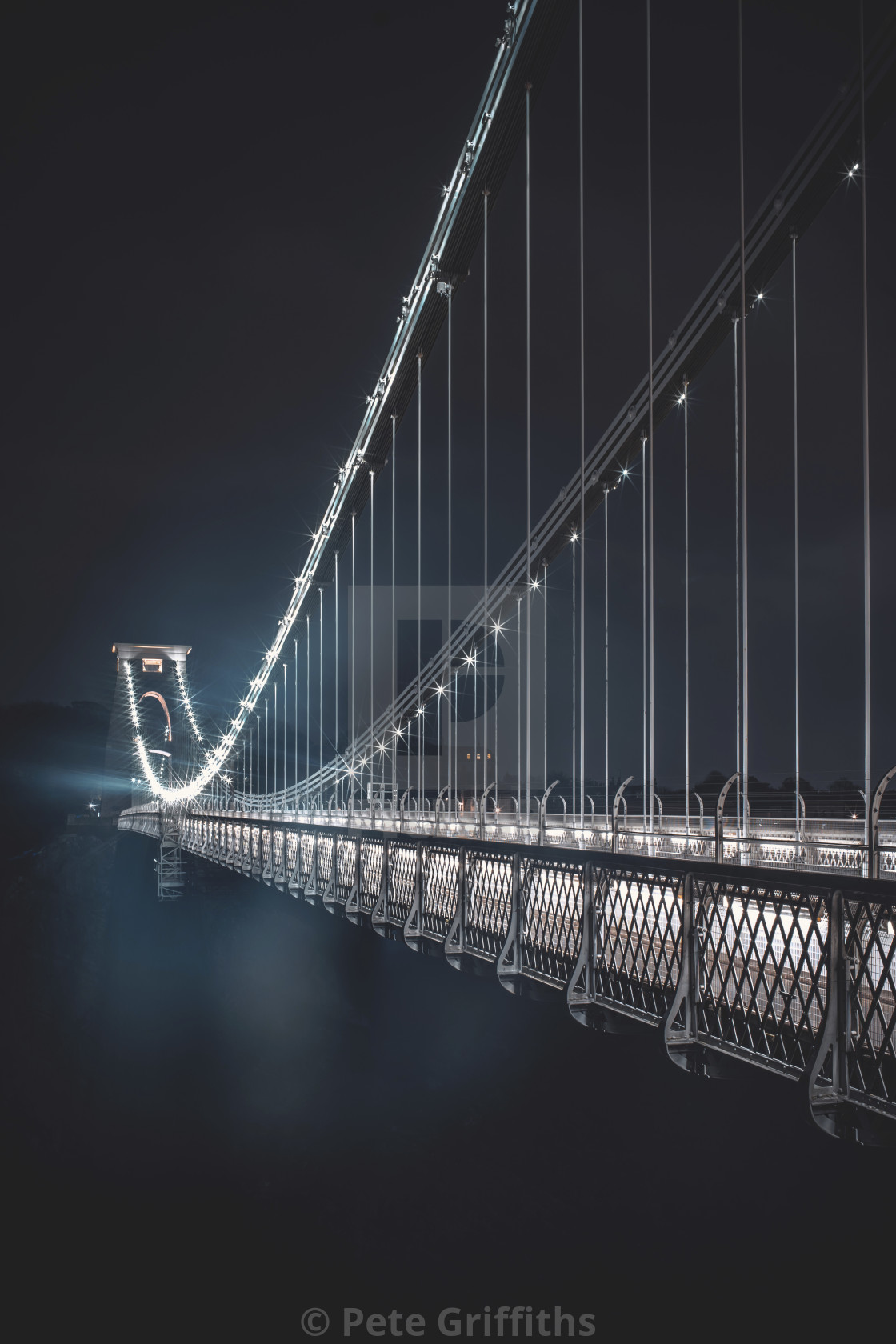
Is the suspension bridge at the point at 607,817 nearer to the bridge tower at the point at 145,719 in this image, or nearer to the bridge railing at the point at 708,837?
the bridge railing at the point at 708,837

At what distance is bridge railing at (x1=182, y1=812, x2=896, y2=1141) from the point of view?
3.86 m

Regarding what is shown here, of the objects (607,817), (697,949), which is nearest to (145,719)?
(607,817)

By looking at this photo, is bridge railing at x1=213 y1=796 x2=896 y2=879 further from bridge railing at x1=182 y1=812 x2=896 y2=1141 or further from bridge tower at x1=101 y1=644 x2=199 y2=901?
bridge tower at x1=101 y1=644 x2=199 y2=901

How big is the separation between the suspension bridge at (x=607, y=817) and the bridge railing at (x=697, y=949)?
0.02 m

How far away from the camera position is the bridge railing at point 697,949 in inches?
152

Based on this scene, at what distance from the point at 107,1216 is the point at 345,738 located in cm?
1846

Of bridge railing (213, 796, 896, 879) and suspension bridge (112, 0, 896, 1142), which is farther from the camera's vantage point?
bridge railing (213, 796, 896, 879)

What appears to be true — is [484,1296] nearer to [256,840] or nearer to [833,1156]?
[833,1156]

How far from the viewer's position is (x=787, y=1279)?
871cm

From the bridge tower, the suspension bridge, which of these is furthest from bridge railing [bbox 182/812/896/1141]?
the bridge tower

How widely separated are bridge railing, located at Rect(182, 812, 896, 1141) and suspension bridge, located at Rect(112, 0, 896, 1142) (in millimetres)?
18

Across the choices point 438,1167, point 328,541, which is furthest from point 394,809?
point 328,541

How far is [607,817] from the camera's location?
713 inches

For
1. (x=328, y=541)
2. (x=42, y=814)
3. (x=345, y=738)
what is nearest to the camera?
(x=328, y=541)
